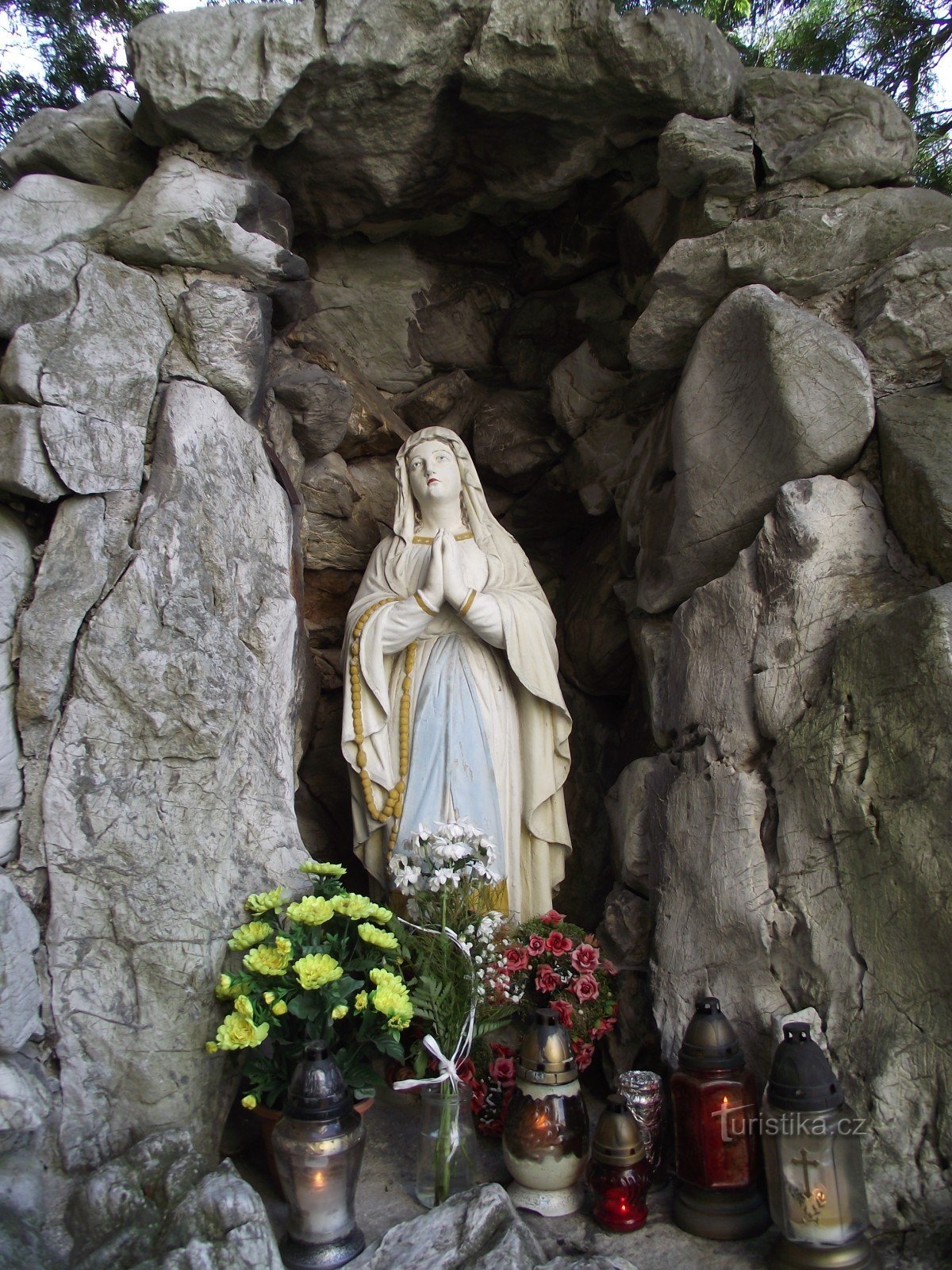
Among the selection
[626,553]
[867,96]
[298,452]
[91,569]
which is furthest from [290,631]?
[867,96]

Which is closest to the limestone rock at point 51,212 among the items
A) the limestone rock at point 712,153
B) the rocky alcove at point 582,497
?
the rocky alcove at point 582,497

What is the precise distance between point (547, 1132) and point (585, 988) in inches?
19.5

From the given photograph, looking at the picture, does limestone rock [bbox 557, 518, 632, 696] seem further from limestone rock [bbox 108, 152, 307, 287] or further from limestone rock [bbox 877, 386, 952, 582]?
limestone rock [bbox 108, 152, 307, 287]

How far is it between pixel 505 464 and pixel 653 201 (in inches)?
53.4

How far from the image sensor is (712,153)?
3654 mm

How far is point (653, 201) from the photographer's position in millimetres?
4223

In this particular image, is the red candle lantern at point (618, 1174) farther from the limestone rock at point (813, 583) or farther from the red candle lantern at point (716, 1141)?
the limestone rock at point (813, 583)

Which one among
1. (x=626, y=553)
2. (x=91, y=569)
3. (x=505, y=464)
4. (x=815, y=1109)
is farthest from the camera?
(x=505, y=464)

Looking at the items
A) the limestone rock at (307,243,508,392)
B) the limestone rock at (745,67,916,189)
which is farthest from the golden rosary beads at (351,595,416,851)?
the limestone rock at (745,67,916,189)

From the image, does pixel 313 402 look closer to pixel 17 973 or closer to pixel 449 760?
pixel 449 760

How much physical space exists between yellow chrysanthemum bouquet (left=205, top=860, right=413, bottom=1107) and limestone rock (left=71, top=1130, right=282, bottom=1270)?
236 millimetres

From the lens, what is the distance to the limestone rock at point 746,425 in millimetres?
3191

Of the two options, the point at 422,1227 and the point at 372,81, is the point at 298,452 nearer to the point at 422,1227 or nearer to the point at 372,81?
the point at 372,81

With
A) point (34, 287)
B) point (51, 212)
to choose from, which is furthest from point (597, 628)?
point (51, 212)
